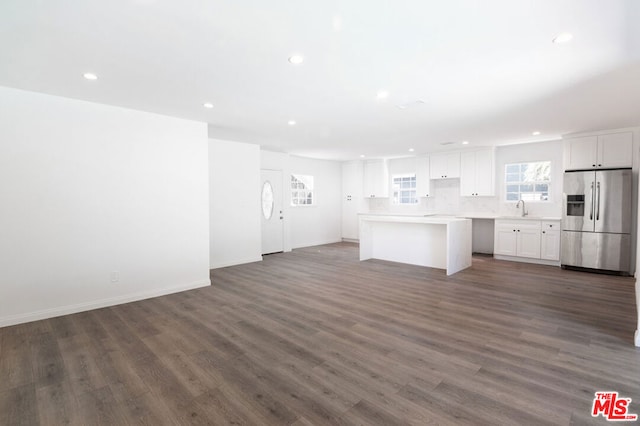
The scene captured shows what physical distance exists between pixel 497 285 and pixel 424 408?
345 centimetres

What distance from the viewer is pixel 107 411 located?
200 cm

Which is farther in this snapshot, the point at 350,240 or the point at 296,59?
the point at 350,240

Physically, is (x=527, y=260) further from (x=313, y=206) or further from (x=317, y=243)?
(x=313, y=206)

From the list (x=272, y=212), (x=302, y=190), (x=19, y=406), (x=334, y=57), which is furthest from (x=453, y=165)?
(x=19, y=406)

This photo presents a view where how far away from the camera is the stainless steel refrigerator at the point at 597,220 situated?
5227 millimetres

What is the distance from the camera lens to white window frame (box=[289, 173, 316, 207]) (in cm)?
853

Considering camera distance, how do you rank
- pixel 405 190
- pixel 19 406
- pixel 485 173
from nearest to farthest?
pixel 19 406 → pixel 485 173 → pixel 405 190

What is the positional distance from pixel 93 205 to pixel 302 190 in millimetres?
5484

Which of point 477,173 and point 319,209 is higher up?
point 477,173

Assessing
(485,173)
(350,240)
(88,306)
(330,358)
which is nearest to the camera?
(330,358)

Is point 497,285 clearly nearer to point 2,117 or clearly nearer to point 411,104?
point 411,104

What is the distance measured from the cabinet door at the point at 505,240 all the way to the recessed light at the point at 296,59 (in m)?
5.99

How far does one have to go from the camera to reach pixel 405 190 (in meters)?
8.98

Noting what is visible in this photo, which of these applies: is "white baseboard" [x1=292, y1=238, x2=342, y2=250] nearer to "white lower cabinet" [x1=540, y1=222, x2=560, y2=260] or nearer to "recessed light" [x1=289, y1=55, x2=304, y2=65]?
"white lower cabinet" [x1=540, y1=222, x2=560, y2=260]
